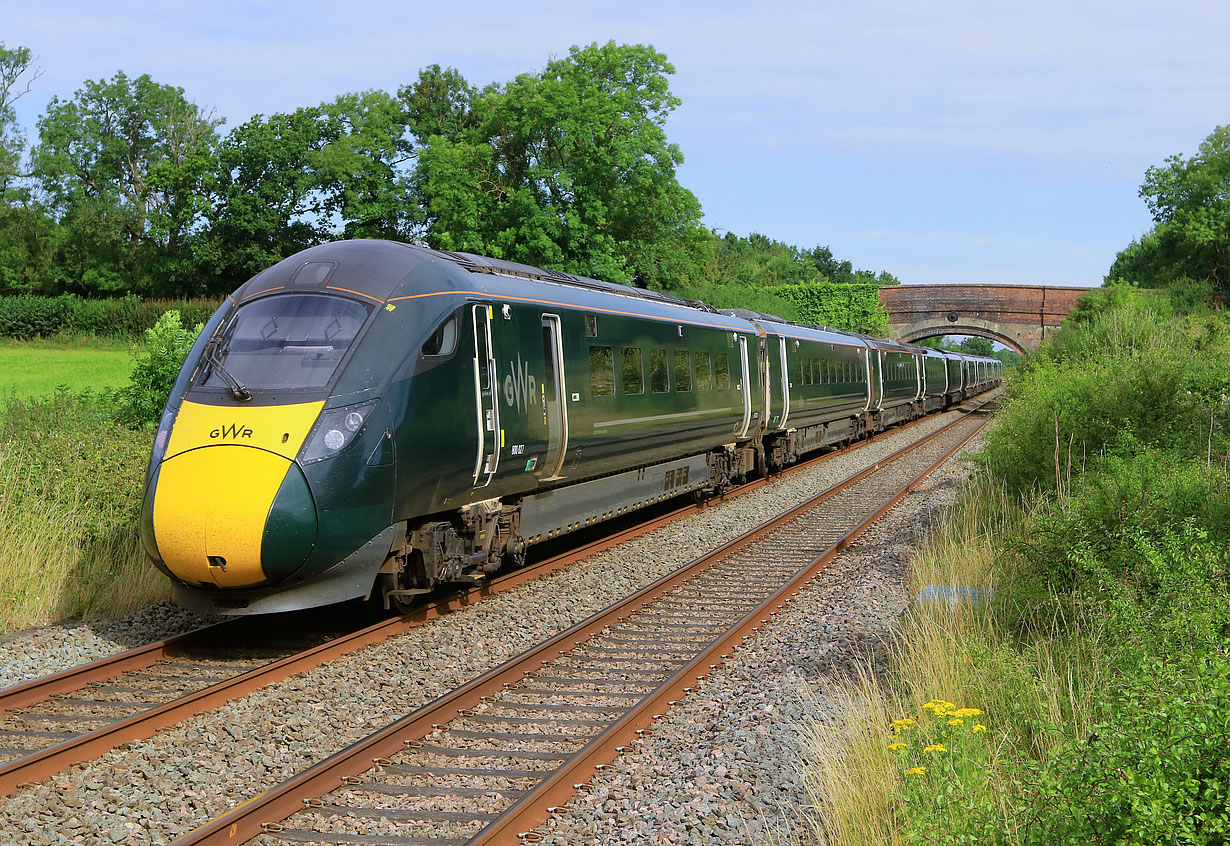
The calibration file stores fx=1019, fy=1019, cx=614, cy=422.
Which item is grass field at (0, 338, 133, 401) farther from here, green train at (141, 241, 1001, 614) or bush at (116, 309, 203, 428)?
green train at (141, 241, 1001, 614)

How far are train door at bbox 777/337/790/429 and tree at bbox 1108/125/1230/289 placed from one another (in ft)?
162

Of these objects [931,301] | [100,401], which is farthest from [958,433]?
[931,301]

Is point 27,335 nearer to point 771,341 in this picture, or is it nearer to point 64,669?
point 771,341

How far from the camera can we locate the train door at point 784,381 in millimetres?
19859

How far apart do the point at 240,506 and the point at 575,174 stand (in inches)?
1195

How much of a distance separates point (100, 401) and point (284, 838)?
41.7ft

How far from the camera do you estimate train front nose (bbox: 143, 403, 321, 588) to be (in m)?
7.22

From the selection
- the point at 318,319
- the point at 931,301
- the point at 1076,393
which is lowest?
the point at 1076,393

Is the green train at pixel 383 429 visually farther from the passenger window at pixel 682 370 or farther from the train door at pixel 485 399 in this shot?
the passenger window at pixel 682 370

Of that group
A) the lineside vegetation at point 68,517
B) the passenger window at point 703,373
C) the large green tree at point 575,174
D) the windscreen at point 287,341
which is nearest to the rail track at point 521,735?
the windscreen at point 287,341

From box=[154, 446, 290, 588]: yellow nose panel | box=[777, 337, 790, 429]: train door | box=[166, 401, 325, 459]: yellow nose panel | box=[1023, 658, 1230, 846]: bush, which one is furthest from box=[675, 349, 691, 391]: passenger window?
box=[1023, 658, 1230, 846]: bush

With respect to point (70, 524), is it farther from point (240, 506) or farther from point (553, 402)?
point (553, 402)

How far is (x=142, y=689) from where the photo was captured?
22.9 ft

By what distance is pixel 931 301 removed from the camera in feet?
223
